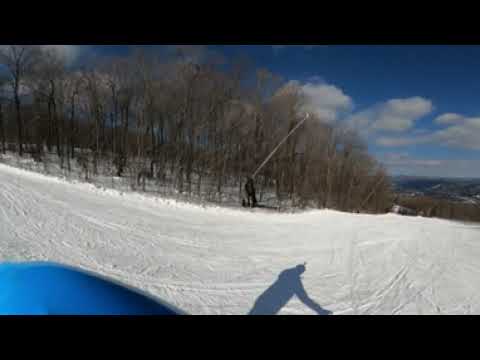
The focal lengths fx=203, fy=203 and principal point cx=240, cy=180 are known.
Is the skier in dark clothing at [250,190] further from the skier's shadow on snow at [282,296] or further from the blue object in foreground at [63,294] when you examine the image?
the blue object in foreground at [63,294]

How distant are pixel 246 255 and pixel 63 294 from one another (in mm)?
4057

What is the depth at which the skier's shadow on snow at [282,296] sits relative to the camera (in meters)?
3.04

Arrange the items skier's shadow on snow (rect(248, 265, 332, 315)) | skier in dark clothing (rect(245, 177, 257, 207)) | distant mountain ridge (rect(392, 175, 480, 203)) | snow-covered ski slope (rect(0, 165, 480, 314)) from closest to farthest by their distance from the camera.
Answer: skier's shadow on snow (rect(248, 265, 332, 315)) < snow-covered ski slope (rect(0, 165, 480, 314)) < skier in dark clothing (rect(245, 177, 257, 207)) < distant mountain ridge (rect(392, 175, 480, 203))

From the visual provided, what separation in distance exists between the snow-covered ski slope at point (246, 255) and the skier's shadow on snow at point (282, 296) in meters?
0.02

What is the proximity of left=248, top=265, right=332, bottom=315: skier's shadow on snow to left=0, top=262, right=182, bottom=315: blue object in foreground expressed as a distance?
86.8 inches

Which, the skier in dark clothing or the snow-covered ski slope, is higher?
the skier in dark clothing

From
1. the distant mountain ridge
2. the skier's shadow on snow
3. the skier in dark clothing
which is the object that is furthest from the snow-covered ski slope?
the distant mountain ridge

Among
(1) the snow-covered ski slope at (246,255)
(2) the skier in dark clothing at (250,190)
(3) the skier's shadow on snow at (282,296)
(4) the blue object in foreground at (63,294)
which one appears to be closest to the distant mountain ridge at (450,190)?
(2) the skier in dark clothing at (250,190)

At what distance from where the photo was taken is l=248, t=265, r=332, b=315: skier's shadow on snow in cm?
304

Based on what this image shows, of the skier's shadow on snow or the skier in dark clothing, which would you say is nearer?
the skier's shadow on snow

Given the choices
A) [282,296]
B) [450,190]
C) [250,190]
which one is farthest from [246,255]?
[450,190]

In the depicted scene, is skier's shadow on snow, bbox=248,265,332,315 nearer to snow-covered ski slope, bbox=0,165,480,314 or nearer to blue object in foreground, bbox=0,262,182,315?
snow-covered ski slope, bbox=0,165,480,314
